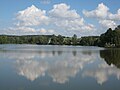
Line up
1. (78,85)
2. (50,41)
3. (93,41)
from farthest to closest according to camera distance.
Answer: (50,41), (93,41), (78,85)

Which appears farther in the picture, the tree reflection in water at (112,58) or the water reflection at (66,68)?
the tree reflection in water at (112,58)

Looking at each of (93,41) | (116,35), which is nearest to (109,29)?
(116,35)

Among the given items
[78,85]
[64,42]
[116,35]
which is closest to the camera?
[78,85]

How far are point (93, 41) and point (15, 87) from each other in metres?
135

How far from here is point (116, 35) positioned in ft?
346

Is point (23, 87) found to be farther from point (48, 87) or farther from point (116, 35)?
point (116, 35)

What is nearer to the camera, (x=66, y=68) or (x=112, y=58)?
(x=66, y=68)

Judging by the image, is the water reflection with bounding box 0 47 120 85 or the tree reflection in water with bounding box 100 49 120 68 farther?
the tree reflection in water with bounding box 100 49 120 68

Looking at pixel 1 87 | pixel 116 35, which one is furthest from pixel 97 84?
pixel 116 35

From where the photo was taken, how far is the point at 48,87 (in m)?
15.0

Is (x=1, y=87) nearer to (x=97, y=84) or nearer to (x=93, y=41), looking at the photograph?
(x=97, y=84)

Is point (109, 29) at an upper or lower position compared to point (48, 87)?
upper

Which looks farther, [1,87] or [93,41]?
[93,41]

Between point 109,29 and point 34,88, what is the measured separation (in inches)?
4136
